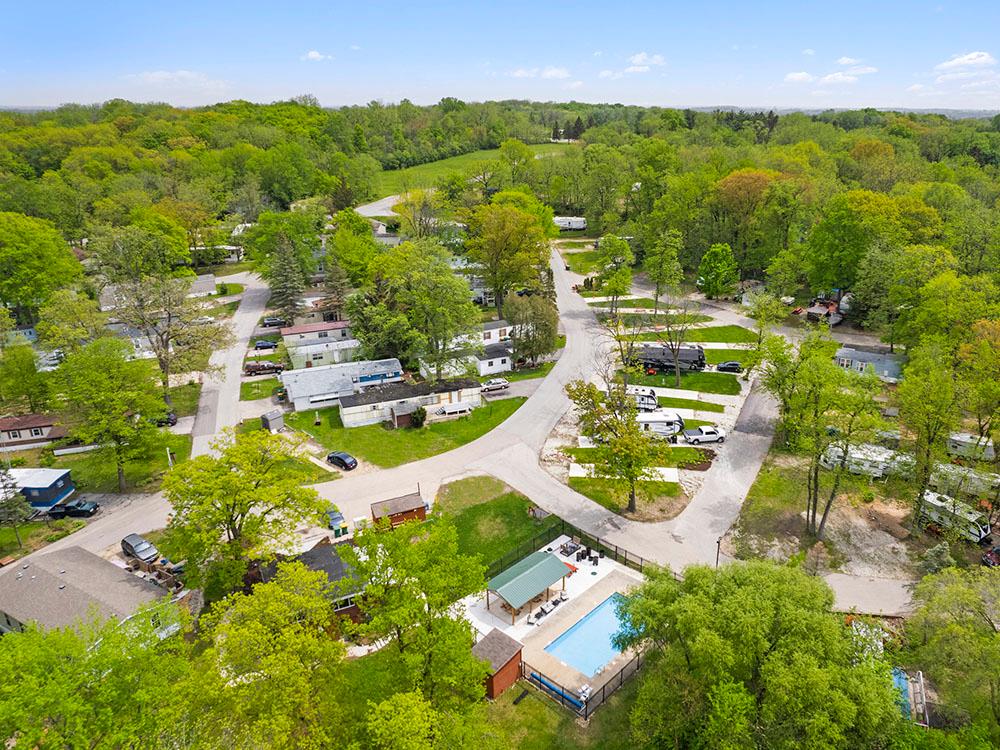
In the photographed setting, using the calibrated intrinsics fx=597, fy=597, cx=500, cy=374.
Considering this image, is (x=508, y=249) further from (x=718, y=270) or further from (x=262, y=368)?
(x=262, y=368)

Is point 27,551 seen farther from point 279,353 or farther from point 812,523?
point 812,523

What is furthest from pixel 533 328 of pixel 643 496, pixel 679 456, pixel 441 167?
pixel 441 167

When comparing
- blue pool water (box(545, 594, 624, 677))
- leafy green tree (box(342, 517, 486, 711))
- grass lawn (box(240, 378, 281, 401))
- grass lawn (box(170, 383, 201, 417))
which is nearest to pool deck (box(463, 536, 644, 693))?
blue pool water (box(545, 594, 624, 677))

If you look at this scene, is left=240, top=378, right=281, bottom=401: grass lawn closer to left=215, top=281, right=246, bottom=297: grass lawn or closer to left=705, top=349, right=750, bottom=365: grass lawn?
left=215, top=281, right=246, bottom=297: grass lawn

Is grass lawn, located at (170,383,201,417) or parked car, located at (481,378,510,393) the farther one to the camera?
parked car, located at (481,378,510,393)

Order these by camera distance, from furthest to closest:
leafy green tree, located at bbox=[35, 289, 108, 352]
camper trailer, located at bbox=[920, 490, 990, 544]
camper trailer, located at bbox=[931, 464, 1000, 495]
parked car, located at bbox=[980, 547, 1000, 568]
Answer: leafy green tree, located at bbox=[35, 289, 108, 352]
camper trailer, located at bbox=[931, 464, 1000, 495]
camper trailer, located at bbox=[920, 490, 990, 544]
parked car, located at bbox=[980, 547, 1000, 568]

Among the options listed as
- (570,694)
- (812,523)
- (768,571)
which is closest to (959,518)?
(812,523)

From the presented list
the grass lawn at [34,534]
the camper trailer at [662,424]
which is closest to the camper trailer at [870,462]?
the camper trailer at [662,424]
